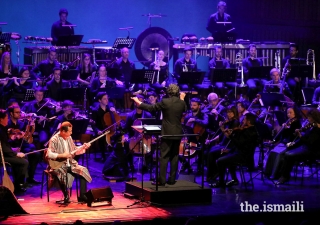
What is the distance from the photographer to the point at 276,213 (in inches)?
388

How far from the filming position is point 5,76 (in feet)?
50.5

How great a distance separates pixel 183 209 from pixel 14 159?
3064 mm

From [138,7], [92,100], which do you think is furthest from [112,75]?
[138,7]

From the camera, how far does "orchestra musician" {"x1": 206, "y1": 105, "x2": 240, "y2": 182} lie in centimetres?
1218

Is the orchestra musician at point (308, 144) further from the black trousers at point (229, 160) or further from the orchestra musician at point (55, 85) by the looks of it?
the orchestra musician at point (55, 85)

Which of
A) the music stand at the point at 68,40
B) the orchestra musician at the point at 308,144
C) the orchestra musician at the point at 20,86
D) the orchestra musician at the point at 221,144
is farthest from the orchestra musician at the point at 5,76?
the orchestra musician at the point at 308,144

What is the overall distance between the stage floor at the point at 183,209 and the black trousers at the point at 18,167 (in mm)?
276

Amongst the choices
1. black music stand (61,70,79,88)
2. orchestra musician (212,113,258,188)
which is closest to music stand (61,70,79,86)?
black music stand (61,70,79,88)

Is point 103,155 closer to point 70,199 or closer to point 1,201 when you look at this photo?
point 70,199

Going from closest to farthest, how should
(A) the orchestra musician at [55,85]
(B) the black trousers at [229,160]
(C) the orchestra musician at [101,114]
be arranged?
(B) the black trousers at [229,160], (C) the orchestra musician at [101,114], (A) the orchestra musician at [55,85]

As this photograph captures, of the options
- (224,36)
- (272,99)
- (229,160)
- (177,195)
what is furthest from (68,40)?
A: (177,195)

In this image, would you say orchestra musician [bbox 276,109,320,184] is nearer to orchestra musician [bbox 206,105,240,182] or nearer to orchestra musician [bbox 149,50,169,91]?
orchestra musician [bbox 206,105,240,182]

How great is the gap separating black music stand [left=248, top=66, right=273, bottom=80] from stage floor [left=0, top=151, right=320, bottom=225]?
4.68 m

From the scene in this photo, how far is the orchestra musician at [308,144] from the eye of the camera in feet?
39.3
